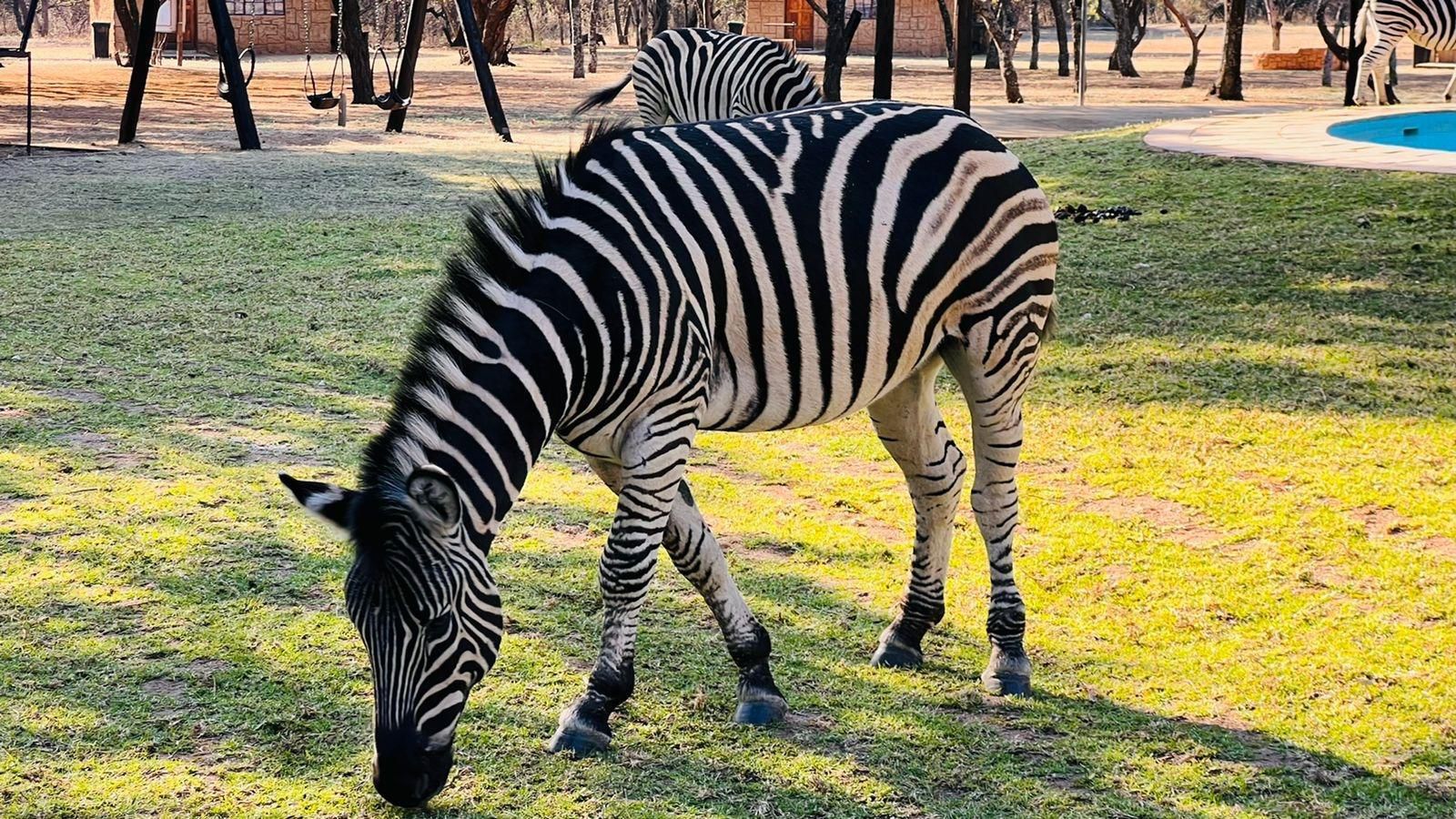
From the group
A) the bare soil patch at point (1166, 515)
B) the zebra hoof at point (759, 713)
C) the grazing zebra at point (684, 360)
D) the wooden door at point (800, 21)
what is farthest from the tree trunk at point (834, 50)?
the wooden door at point (800, 21)

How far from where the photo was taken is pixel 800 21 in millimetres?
50812

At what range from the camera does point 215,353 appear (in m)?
8.22

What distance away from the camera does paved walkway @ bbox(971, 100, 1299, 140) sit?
19.4 m

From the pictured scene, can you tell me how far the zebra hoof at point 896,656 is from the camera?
14.7ft

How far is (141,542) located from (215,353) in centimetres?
302

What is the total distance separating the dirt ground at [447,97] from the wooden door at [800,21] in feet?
22.0

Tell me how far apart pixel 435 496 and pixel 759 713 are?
4.60 ft

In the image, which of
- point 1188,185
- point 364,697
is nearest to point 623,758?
point 364,697

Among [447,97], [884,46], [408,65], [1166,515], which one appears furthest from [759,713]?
[447,97]

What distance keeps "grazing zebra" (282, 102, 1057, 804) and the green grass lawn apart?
30 centimetres

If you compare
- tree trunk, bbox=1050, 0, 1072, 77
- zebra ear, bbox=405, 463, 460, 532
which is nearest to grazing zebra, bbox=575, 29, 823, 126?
zebra ear, bbox=405, 463, 460, 532

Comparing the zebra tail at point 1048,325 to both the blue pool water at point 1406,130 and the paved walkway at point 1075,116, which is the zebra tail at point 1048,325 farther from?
the paved walkway at point 1075,116

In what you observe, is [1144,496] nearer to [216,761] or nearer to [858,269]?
[858,269]

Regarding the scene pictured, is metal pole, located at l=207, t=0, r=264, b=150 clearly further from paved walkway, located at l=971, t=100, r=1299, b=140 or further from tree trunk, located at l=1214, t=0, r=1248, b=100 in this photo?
tree trunk, located at l=1214, t=0, r=1248, b=100
